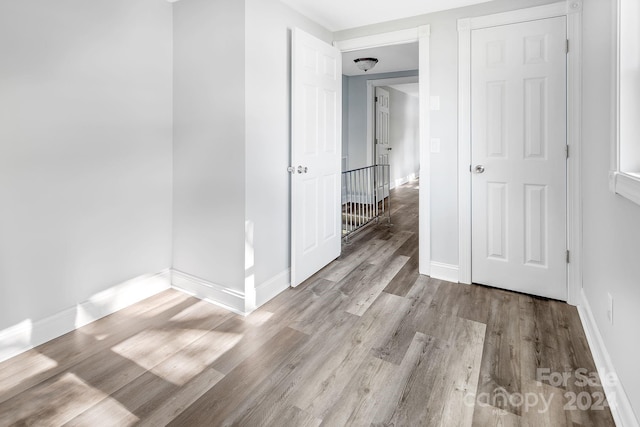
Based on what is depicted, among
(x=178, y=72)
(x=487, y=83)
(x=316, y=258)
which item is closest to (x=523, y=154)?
(x=487, y=83)

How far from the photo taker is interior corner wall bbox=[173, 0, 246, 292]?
8.26 ft

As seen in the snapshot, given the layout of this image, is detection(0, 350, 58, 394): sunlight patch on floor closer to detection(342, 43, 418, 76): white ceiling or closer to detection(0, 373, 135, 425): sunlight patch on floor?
detection(0, 373, 135, 425): sunlight patch on floor

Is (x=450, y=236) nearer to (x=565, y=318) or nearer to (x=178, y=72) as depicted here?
(x=565, y=318)

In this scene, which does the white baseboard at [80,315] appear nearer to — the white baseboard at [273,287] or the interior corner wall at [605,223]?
the white baseboard at [273,287]

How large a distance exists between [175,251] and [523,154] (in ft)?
9.58

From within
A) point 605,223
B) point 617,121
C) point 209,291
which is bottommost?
point 209,291

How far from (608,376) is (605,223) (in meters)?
0.75

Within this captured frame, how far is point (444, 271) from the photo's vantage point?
3189 mm

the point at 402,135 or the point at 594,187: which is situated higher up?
the point at 402,135

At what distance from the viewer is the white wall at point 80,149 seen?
2.02m

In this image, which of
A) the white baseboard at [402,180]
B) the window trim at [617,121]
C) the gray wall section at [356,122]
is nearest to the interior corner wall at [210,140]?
the window trim at [617,121]

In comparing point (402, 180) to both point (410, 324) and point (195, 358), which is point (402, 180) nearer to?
point (410, 324)

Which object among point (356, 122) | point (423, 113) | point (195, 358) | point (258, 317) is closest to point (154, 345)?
point (195, 358)

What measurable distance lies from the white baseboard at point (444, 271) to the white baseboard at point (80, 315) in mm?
2338
